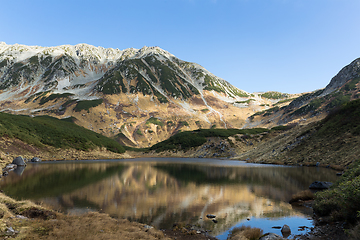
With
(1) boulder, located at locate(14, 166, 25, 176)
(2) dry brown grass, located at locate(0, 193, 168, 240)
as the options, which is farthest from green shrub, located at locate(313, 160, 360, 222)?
(1) boulder, located at locate(14, 166, 25, 176)

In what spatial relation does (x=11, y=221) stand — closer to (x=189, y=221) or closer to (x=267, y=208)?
(x=189, y=221)

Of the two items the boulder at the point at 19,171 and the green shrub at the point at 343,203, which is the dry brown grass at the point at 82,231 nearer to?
the green shrub at the point at 343,203

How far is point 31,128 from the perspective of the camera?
378 ft

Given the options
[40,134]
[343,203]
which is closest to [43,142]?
[40,134]

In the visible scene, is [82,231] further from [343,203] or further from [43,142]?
[43,142]

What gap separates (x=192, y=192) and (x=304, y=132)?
7377cm

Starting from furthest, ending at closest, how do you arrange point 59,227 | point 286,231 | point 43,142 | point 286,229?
point 43,142 → point 286,229 → point 286,231 → point 59,227

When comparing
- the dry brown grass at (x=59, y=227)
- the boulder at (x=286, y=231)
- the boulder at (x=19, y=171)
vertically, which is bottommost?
the boulder at (x=19, y=171)

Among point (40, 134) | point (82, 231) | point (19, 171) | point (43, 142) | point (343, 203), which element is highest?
point (343, 203)

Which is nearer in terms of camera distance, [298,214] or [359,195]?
[359,195]

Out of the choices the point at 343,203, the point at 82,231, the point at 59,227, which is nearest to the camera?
the point at 82,231

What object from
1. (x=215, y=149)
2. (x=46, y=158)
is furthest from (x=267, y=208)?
(x=215, y=149)

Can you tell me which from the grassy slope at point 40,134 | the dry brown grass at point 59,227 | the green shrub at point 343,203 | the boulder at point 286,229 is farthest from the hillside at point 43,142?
the green shrub at point 343,203

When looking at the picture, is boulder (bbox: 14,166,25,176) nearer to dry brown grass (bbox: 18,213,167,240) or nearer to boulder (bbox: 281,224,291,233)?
dry brown grass (bbox: 18,213,167,240)
